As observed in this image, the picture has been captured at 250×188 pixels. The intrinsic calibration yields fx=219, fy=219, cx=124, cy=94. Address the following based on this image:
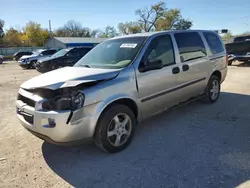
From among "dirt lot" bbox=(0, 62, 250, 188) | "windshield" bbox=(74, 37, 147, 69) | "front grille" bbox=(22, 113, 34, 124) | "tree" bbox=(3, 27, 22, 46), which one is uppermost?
"tree" bbox=(3, 27, 22, 46)

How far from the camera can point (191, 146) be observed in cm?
354

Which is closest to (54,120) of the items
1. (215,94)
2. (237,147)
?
(237,147)

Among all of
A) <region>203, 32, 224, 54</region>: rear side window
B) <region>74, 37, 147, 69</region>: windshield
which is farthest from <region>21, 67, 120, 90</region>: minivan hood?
<region>203, 32, 224, 54</region>: rear side window

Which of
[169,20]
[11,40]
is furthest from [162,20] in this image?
[11,40]

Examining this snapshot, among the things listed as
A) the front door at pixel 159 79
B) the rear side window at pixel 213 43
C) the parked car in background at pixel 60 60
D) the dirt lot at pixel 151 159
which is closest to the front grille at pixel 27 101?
the dirt lot at pixel 151 159

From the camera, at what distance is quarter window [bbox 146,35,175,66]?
12.8 ft

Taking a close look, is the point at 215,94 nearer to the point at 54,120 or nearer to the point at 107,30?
the point at 54,120

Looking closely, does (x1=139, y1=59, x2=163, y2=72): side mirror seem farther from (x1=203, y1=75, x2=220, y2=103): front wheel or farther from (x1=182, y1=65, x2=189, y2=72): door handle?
(x1=203, y1=75, x2=220, y2=103): front wheel

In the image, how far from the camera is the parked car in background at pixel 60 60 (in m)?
13.8

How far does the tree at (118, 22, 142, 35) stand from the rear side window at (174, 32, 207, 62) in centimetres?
7308

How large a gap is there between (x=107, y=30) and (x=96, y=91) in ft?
305

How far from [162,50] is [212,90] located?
2315mm

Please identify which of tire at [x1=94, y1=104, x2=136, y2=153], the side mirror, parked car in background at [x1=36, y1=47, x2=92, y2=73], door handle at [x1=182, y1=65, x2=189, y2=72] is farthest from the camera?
parked car in background at [x1=36, y1=47, x2=92, y2=73]

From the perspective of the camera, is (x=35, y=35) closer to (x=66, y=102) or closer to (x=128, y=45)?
(x=128, y=45)
